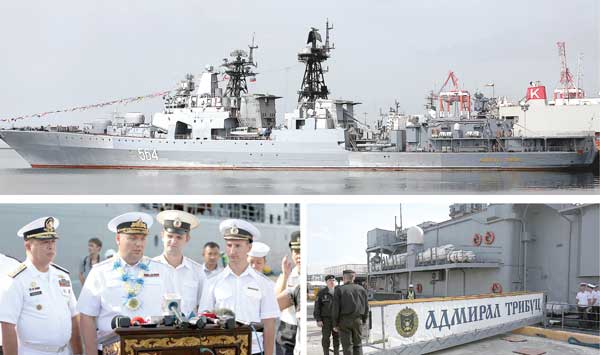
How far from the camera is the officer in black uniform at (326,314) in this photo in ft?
14.8

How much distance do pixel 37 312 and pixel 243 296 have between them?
45.2 inches

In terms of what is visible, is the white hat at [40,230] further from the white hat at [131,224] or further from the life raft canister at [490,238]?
the life raft canister at [490,238]

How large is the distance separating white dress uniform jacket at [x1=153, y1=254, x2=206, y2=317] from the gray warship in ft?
33.5

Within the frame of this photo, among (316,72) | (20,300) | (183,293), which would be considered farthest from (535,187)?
(20,300)

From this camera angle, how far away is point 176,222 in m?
4.19

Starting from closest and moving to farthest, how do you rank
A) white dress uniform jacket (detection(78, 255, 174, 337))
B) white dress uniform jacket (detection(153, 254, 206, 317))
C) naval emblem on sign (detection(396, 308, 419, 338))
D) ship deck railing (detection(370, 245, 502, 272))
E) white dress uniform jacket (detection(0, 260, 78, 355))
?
white dress uniform jacket (detection(0, 260, 78, 355)) → white dress uniform jacket (detection(78, 255, 174, 337)) → white dress uniform jacket (detection(153, 254, 206, 317)) → naval emblem on sign (detection(396, 308, 419, 338)) → ship deck railing (detection(370, 245, 502, 272))

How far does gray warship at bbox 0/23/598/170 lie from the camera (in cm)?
1456

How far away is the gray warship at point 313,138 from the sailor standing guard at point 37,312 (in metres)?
10.5

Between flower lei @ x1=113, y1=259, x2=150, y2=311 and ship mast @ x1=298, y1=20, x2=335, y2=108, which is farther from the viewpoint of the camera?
ship mast @ x1=298, y1=20, x2=335, y2=108

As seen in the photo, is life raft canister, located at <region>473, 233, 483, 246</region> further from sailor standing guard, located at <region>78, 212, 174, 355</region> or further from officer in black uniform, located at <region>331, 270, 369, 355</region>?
sailor standing guard, located at <region>78, 212, 174, 355</region>

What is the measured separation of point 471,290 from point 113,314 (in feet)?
8.71

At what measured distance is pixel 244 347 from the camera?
3449mm

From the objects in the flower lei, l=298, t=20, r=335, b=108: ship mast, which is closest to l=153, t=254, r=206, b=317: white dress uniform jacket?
the flower lei

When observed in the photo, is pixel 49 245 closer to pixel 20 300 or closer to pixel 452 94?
pixel 20 300
